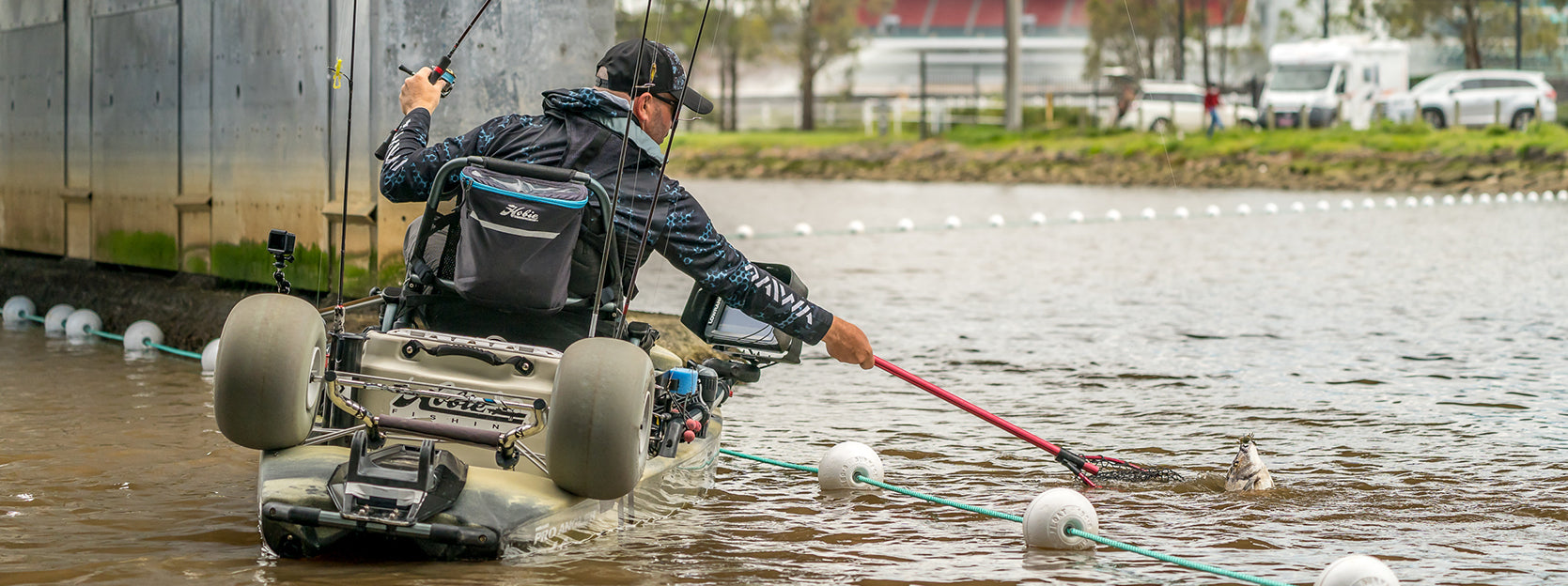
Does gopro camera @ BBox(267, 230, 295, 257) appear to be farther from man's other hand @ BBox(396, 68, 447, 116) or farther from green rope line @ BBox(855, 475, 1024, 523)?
green rope line @ BBox(855, 475, 1024, 523)

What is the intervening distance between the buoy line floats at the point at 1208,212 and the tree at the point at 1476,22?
2321 centimetres

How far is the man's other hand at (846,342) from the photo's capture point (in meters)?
5.94

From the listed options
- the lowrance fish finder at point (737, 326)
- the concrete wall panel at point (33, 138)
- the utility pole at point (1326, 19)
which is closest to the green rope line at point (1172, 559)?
the lowrance fish finder at point (737, 326)

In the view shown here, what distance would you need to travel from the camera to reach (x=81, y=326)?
1105cm

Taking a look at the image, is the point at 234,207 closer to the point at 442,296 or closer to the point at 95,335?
the point at 95,335

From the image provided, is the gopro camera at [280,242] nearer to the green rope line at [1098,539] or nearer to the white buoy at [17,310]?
the green rope line at [1098,539]

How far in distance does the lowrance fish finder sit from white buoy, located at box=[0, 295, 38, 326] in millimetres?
7245

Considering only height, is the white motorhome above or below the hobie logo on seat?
above

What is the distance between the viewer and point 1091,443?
26.6ft

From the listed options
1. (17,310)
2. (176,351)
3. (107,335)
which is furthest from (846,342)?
(17,310)


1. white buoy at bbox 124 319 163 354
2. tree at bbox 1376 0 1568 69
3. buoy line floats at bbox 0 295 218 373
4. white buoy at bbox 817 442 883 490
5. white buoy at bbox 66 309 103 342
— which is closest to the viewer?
white buoy at bbox 817 442 883 490

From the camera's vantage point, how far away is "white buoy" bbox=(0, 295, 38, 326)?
1172 centimetres

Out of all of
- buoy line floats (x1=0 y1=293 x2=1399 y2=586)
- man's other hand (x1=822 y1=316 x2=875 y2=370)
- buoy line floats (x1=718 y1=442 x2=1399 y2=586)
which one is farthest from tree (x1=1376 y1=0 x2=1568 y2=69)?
man's other hand (x1=822 y1=316 x2=875 y2=370)

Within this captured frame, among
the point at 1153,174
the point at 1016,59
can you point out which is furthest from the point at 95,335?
the point at 1016,59
